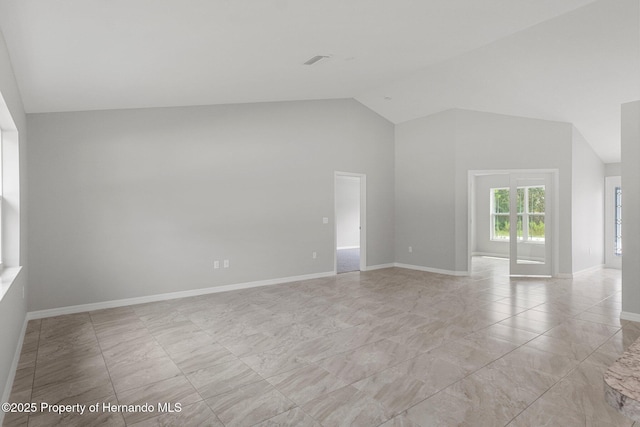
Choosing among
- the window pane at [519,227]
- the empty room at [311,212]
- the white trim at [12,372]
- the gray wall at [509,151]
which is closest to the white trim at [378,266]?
the empty room at [311,212]

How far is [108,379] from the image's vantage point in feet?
9.44

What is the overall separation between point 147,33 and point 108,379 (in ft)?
8.97

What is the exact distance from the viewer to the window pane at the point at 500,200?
32.1 ft

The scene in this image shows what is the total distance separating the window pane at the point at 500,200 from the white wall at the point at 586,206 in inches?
83.7

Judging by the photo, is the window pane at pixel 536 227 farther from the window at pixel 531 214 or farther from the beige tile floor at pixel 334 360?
the beige tile floor at pixel 334 360

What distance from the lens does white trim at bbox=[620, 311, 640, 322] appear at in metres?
4.29

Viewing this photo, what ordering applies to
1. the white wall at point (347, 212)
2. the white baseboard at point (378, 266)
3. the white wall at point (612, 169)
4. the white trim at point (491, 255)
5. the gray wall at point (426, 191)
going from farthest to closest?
the white wall at point (347, 212)
the white trim at point (491, 255)
the white wall at point (612, 169)
the white baseboard at point (378, 266)
the gray wall at point (426, 191)

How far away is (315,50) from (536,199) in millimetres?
5441

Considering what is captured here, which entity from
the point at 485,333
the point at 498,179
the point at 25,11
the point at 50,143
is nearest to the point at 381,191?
the point at 498,179

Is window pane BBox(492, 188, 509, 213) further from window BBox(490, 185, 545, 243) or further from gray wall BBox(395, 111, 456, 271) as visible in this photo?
gray wall BBox(395, 111, 456, 271)

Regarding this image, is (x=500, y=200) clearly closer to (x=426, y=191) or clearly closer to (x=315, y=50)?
(x=426, y=191)

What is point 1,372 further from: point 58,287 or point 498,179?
point 498,179

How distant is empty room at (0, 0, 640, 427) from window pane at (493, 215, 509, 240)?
188 cm

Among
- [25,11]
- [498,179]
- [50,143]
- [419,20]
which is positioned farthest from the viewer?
[498,179]
